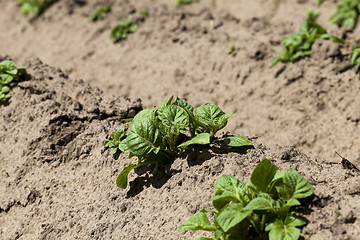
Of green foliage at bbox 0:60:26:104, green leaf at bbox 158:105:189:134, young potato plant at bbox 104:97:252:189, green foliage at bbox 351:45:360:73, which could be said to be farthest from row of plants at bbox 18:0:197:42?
green leaf at bbox 158:105:189:134

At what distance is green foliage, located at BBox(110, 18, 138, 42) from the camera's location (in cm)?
591

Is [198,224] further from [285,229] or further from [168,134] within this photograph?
[168,134]

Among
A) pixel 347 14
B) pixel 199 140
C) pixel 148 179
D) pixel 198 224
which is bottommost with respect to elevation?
pixel 347 14

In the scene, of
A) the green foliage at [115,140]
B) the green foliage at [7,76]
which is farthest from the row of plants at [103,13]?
the green foliage at [115,140]

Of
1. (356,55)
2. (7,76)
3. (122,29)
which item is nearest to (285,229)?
(356,55)

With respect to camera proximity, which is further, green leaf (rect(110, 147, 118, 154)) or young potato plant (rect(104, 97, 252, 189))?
green leaf (rect(110, 147, 118, 154))

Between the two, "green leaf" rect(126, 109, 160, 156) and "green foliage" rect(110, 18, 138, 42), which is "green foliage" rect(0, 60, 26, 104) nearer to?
"green leaf" rect(126, 109, 160, 156)

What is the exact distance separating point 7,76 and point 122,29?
2.26m

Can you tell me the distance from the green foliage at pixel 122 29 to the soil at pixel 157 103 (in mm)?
142

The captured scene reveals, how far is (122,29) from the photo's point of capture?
5949 mm

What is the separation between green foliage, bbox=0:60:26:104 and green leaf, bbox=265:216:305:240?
2828 mm

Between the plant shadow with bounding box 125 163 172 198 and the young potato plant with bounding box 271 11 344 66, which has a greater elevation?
the plant shadow with bounding box 125 163 172 198

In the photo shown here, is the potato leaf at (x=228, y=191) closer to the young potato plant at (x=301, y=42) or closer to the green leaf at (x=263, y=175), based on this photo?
the green leaf at (x=263, y=175)

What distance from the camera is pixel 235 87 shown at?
484 cm
